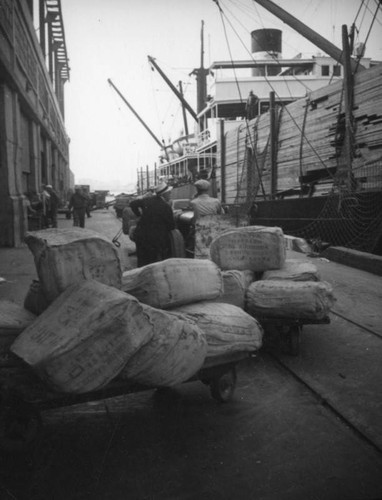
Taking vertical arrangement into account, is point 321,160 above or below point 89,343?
above

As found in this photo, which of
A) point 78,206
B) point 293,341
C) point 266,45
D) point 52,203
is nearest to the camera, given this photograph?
point 293,341

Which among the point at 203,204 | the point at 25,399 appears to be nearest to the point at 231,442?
the point at 25,399

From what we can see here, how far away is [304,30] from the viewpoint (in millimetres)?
12414

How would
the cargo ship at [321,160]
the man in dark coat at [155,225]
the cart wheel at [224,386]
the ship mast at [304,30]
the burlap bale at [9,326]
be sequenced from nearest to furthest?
1. the burlap bale at [9,326]
2. the cart wheel at [224,386]
3. the man in dark coat at [155,225]
4. the cargo ship at [321,160]
5. the ship mast at [304,30]

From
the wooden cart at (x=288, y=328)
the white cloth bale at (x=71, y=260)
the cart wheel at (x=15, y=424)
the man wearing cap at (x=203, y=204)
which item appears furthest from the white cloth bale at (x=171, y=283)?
the man wearing cap at (x=203, y=204)

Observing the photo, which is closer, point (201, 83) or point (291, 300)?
point (291, 300)

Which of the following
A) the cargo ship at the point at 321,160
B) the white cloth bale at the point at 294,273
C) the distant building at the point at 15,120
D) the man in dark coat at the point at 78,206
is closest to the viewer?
the white cloth bale at the point at 294,273

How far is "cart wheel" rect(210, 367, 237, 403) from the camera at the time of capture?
3.00 metres

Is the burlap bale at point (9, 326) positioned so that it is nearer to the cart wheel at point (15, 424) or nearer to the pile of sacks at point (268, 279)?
the cart wheel at point (15, 424)

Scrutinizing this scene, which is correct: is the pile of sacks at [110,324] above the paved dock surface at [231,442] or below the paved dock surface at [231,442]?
above

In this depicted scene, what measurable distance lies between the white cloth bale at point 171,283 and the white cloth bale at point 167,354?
44cm

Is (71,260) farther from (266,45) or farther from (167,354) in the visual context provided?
(266,45)

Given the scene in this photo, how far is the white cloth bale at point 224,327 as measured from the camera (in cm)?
284

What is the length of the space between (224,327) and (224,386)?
1.51 feet
